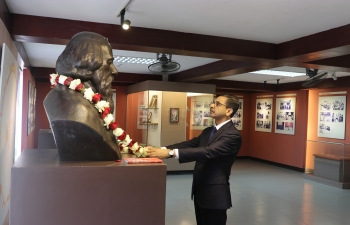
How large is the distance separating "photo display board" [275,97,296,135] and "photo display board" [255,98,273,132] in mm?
358

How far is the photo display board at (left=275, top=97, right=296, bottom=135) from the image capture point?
895 centimetres

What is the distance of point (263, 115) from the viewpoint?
33.5ft

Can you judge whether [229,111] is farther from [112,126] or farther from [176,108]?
[176,108]

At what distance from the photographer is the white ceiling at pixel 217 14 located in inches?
109

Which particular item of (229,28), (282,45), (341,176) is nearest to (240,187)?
(341,176)

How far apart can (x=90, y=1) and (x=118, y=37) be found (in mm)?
708

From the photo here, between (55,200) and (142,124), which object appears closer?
(55,200)

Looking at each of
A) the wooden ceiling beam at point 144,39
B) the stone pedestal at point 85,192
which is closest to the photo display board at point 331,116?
the wooden ceiling beam at point 144,39

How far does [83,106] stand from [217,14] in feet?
5.90

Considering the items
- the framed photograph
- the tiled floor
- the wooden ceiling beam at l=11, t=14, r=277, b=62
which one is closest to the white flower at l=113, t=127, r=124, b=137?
the wooden ceiling beam at l=11, t=14, r=277, b=62

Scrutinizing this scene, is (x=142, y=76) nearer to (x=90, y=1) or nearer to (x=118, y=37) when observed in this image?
(x=118, y=37)

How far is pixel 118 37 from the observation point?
345cm

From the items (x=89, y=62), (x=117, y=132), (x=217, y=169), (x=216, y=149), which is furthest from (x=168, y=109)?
(x=89, y=62)

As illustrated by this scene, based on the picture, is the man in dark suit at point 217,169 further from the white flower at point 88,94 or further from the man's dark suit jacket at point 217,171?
the white flower at point 88,94
